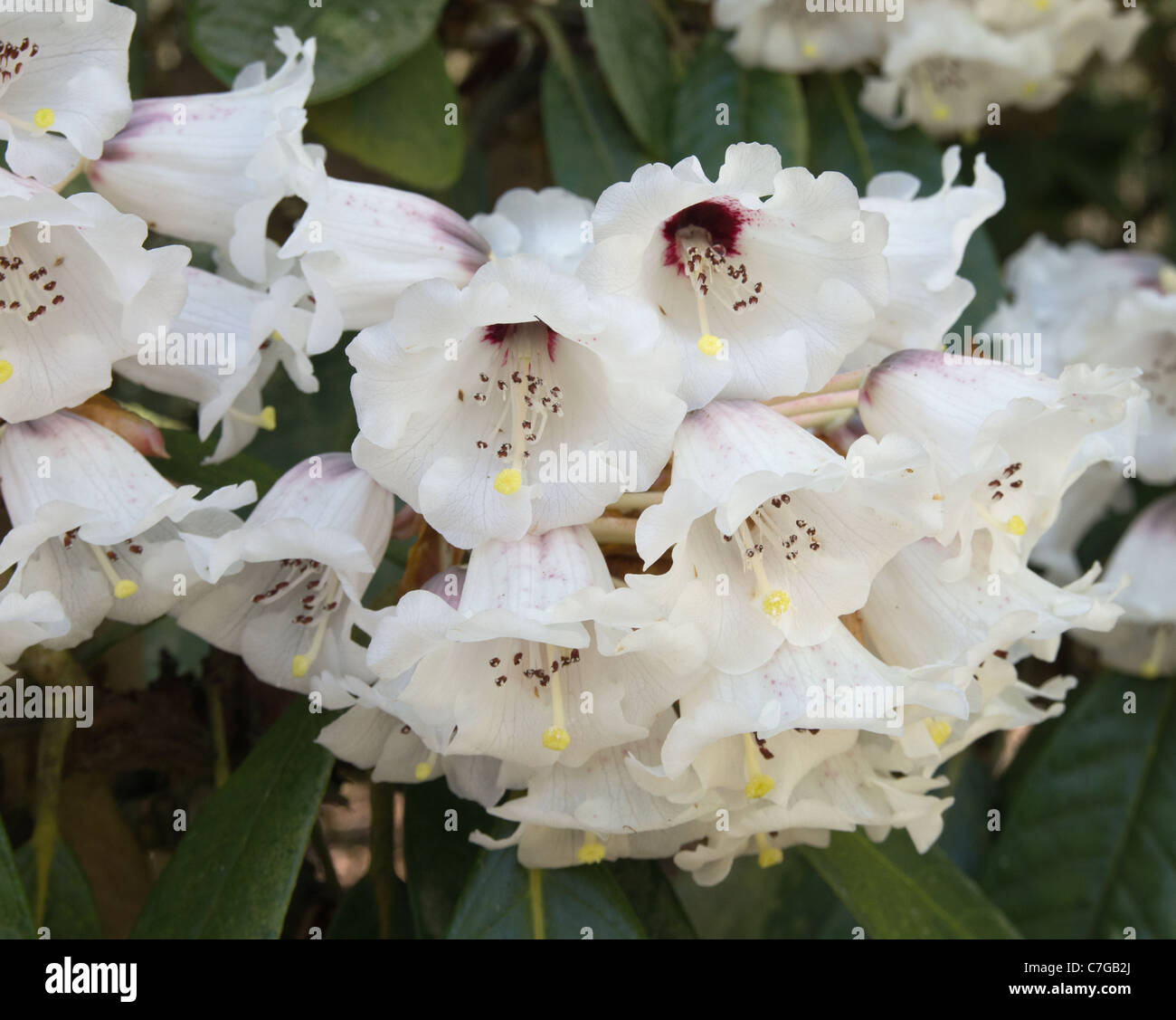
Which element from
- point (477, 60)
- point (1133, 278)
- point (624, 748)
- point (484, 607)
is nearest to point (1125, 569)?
point (1133, 278)

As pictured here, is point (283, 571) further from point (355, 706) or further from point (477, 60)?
point (477, 60)

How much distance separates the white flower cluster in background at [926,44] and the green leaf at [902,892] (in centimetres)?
89

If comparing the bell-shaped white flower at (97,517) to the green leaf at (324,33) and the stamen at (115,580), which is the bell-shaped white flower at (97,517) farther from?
the green leaf at (324,33)

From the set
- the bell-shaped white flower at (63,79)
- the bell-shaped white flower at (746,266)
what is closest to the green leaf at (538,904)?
the bell-shaped white flower at (746,266)

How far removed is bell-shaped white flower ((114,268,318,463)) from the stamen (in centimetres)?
11

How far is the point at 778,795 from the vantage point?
2.74ft

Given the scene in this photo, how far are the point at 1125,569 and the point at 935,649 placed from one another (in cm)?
72

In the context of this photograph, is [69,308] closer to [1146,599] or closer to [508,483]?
[508,483]

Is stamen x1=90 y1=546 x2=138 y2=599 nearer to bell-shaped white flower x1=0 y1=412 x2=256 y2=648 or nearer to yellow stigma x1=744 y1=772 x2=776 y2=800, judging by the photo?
bell-shaped white flower x1=0 y1=412 x2=256 y2=648

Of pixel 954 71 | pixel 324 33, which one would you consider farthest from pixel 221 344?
pixel 954 71

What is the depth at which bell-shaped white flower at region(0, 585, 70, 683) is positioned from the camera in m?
0.74

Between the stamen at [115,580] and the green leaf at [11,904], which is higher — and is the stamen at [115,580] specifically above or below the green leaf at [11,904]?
above

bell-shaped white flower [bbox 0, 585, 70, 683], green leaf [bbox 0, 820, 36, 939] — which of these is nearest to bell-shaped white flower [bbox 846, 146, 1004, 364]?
bell-shaped white flower [bbox 0, 585, 70, 683]

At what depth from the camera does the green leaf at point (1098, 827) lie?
1409 millimetres
